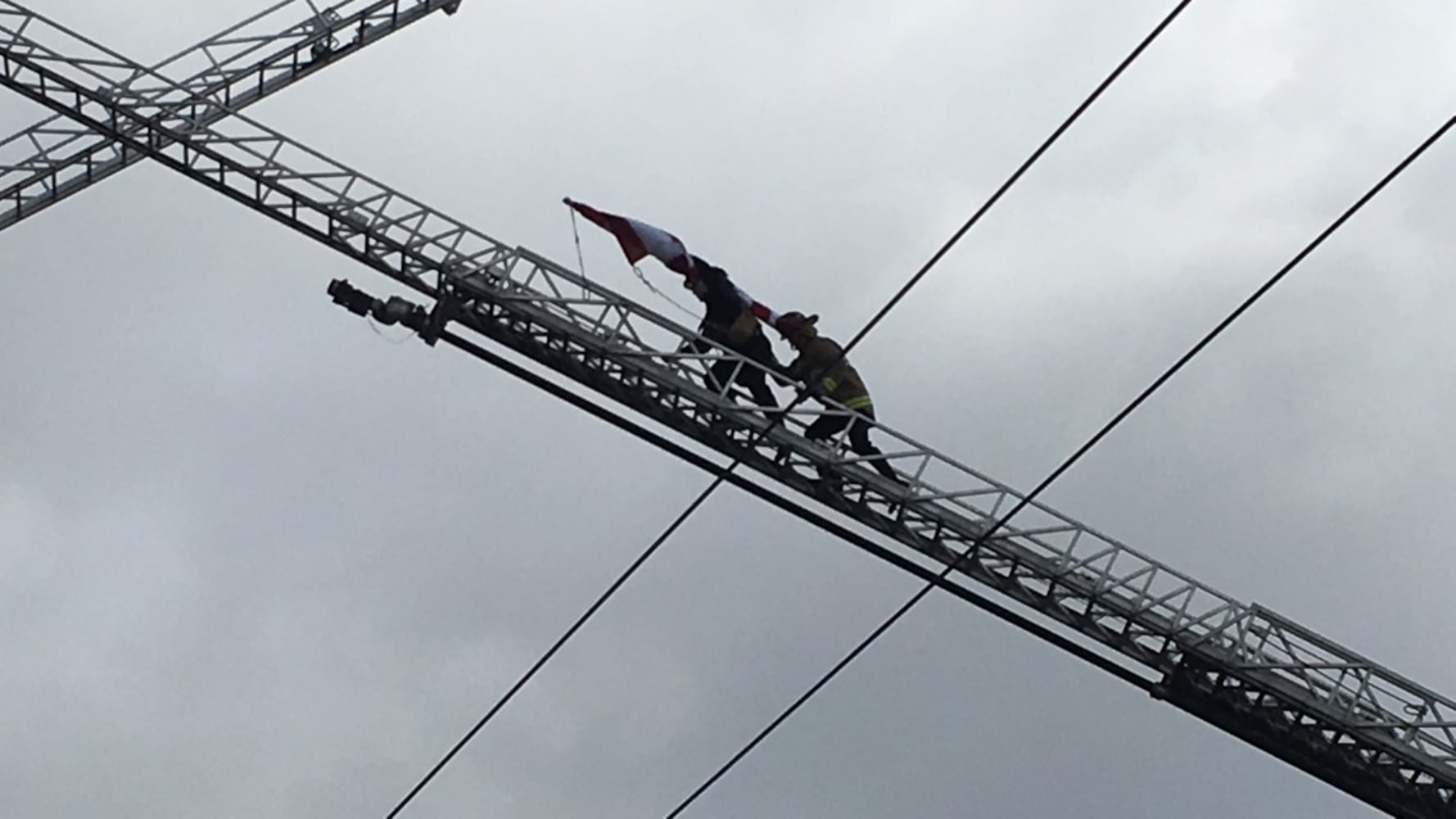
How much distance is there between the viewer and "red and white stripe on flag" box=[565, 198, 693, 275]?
1241 inches

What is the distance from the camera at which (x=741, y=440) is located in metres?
30.1

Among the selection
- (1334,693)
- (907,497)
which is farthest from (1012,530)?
(1334,693)

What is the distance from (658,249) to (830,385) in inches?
106

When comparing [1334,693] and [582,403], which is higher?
[1334,693]

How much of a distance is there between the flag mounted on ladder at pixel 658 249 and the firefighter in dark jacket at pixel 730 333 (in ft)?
0.06

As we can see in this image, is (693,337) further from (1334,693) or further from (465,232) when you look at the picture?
(1334,693)

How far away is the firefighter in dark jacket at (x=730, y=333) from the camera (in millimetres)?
30297

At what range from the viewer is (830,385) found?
99.2 feet

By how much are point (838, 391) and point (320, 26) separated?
11.5 meters

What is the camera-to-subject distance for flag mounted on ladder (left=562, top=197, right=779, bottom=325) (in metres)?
31.1

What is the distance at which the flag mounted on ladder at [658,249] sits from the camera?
31.1 metres

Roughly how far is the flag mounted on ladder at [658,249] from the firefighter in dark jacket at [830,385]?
365mm

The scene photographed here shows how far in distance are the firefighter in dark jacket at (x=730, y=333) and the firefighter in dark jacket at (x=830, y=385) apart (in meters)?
0.29

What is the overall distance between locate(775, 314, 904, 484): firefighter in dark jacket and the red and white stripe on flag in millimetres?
1476
